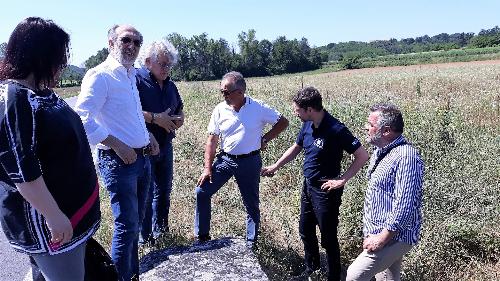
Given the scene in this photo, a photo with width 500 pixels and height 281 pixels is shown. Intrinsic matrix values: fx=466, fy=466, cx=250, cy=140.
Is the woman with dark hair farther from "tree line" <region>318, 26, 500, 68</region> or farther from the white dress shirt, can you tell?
"tree line" <region>318, 26, 500, 68</region>

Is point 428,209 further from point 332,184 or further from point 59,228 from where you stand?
point 59,228

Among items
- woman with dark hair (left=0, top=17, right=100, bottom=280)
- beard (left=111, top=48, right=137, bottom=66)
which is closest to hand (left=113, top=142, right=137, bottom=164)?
beard (left=111, top=48, right=137, bottom=66)

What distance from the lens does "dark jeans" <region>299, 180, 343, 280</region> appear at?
3896 mm

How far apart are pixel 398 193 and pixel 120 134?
1.98 m

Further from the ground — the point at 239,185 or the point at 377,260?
the point at 239,185

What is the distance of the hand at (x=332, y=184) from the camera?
3.77 m

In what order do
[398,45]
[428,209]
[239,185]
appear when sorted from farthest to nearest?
[398,45] → [428,209] → [239,185]

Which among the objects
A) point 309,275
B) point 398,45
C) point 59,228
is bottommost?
point 309,275

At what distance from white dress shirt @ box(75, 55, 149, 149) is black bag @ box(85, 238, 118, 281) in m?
0.72

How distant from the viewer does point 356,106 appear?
28.2 ft

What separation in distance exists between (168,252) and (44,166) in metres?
1.99

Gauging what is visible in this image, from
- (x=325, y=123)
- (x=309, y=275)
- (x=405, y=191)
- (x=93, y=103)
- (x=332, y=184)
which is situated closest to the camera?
(x=405, y=191)

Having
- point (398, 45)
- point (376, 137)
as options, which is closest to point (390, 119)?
point (376, 137)

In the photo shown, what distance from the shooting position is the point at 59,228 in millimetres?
2178
